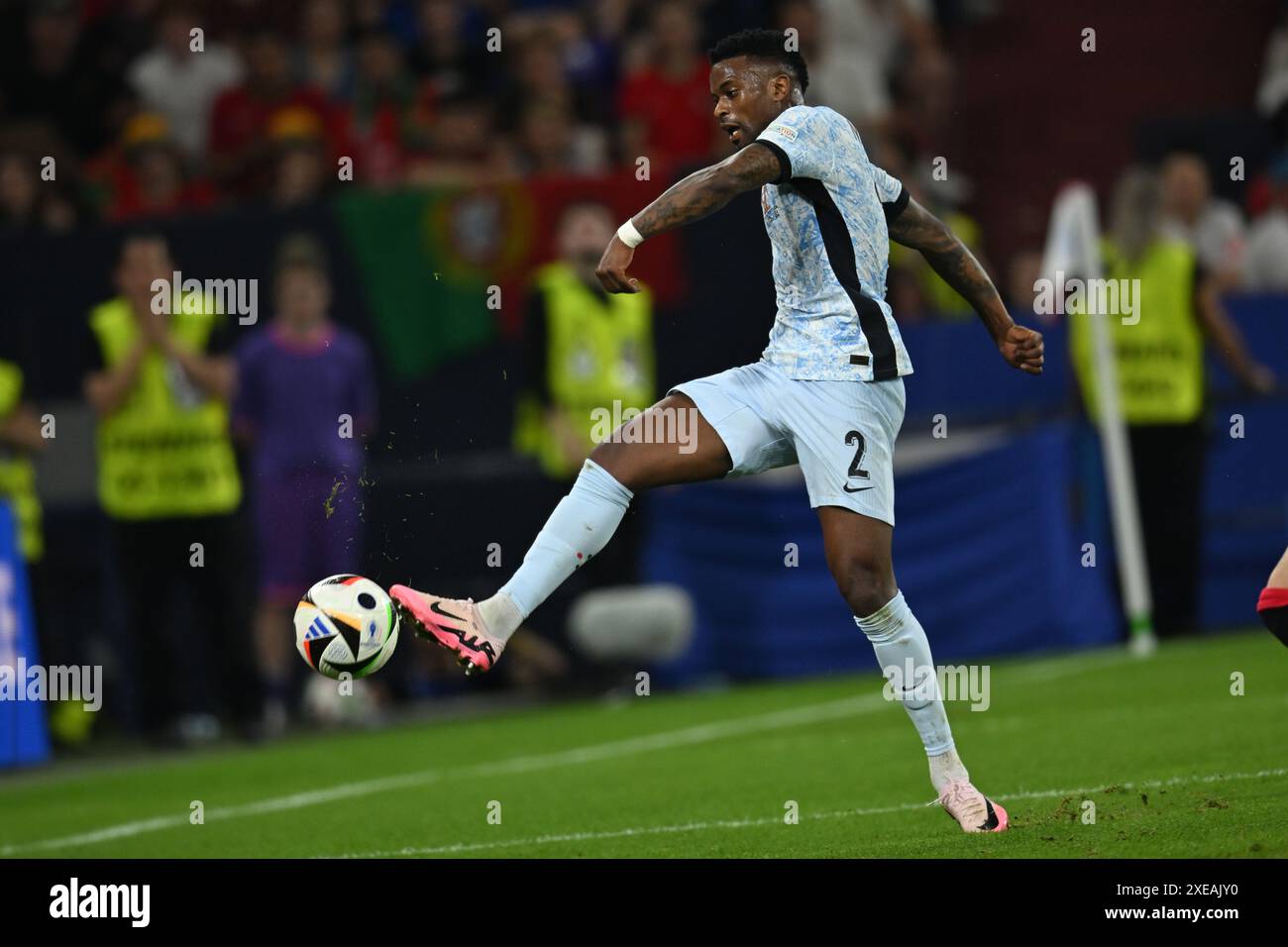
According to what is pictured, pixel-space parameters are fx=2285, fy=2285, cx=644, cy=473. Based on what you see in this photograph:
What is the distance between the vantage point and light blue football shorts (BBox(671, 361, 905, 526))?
7004 mm

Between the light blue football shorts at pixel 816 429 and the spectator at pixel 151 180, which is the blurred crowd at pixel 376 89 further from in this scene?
the light blue football shorts at pixel 816 429

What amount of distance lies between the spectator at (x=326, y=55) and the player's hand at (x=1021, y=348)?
29.7ft

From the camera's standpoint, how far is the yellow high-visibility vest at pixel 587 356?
12.9m

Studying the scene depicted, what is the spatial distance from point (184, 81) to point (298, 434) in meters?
4.31

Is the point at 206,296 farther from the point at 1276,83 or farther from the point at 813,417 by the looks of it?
the point at 1276,83

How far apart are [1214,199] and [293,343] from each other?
682cm

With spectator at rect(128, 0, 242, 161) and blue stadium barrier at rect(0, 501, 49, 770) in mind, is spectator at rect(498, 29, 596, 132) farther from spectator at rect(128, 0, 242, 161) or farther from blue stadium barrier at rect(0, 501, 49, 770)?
blue stadium barrier at rect(0, 501, 49, 770)

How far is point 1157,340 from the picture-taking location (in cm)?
1362

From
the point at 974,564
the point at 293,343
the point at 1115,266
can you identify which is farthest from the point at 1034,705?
the point at 293,343

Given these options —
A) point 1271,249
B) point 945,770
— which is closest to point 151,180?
point 1271,249

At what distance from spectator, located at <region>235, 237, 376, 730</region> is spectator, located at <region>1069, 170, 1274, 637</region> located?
4375 millimetres

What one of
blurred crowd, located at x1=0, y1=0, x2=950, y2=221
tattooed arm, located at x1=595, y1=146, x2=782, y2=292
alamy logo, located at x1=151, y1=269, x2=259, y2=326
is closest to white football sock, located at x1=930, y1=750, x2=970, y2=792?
tattooed arm, located at x1=595, y1=146, x2=782, y2=292

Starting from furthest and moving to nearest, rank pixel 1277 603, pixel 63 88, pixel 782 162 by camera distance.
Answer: pixel 63 88, pixel 1277 603, pixel 782 162
